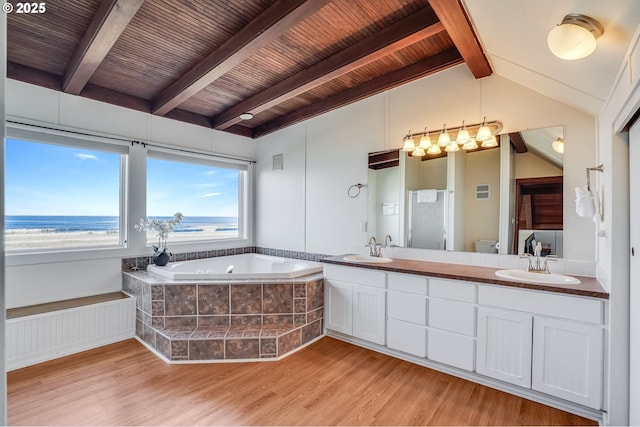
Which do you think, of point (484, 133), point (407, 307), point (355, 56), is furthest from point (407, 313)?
point (355, 56)

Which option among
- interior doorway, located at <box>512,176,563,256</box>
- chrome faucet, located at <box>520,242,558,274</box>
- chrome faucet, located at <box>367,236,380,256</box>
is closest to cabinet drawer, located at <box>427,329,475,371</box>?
chrome faucet, located at <box>520,242,558,274</box>

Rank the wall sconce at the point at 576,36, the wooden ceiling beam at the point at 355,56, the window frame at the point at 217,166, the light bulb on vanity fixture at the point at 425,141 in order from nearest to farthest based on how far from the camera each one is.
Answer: the wall sconce at the point at 576,36 < the wooden ceiling beam at the point at 355,56 < the light bulb on vanity fixture at the point at 425,141 < the window frame at the point at 217,166

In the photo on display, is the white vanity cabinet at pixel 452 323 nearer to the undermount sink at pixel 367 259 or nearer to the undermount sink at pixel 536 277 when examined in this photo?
the undermount sink at pixel 536 277

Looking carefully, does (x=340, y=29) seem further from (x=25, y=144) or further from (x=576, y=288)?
(x=25, y=144)

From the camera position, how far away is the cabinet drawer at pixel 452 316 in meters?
2.33

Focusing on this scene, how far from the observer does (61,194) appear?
3.21 meters

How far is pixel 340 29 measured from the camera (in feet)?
7.84

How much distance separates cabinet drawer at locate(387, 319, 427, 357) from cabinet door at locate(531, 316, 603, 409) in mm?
768

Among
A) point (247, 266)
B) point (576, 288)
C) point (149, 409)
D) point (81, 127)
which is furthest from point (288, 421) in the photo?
Result: point (81, 127)

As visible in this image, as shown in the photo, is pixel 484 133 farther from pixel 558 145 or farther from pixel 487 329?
pixel 487 329

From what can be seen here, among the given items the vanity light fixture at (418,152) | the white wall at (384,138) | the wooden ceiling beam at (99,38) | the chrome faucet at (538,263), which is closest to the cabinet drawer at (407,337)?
the chrome faucet at (538,263)

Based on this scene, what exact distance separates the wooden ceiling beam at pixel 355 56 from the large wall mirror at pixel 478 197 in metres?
1.06

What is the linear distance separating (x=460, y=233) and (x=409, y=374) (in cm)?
131

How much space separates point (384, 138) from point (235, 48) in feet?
5.80
